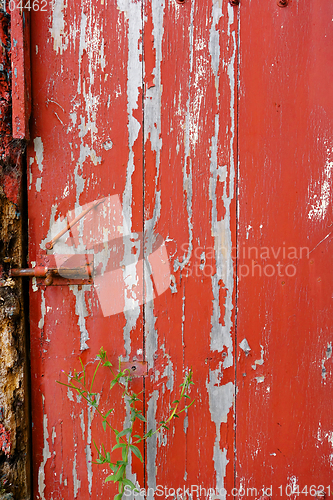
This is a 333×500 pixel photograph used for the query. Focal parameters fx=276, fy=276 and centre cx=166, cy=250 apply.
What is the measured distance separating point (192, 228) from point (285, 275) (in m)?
0.31

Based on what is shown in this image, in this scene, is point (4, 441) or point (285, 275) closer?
point (4, 441)

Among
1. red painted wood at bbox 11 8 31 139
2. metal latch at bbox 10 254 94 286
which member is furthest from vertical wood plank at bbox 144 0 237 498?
red painted wood at bbox 11 8 31 139

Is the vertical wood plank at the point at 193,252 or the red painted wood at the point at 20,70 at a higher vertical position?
the red painted wood at the point at 20,70

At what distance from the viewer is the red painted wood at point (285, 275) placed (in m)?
0.81

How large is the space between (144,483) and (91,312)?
1.72ft

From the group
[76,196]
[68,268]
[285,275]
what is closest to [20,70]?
[76,196]

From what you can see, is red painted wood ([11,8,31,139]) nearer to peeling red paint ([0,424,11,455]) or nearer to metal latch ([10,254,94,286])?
metal latch ([10,254,94,286])

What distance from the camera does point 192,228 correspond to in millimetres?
812

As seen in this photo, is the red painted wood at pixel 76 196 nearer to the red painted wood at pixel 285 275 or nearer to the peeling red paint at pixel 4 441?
the peeling red paint at pixel 4 441

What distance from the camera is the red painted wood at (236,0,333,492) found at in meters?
0.81

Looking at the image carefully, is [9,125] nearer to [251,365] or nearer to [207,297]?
[207,297]

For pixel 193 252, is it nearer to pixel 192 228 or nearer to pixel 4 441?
pixel 192 228

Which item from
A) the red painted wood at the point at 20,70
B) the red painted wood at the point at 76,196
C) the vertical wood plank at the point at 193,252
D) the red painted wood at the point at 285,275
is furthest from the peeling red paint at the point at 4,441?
the red painted wood at the point at 20,70

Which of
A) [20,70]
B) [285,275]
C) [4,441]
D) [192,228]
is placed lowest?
[4,441]
